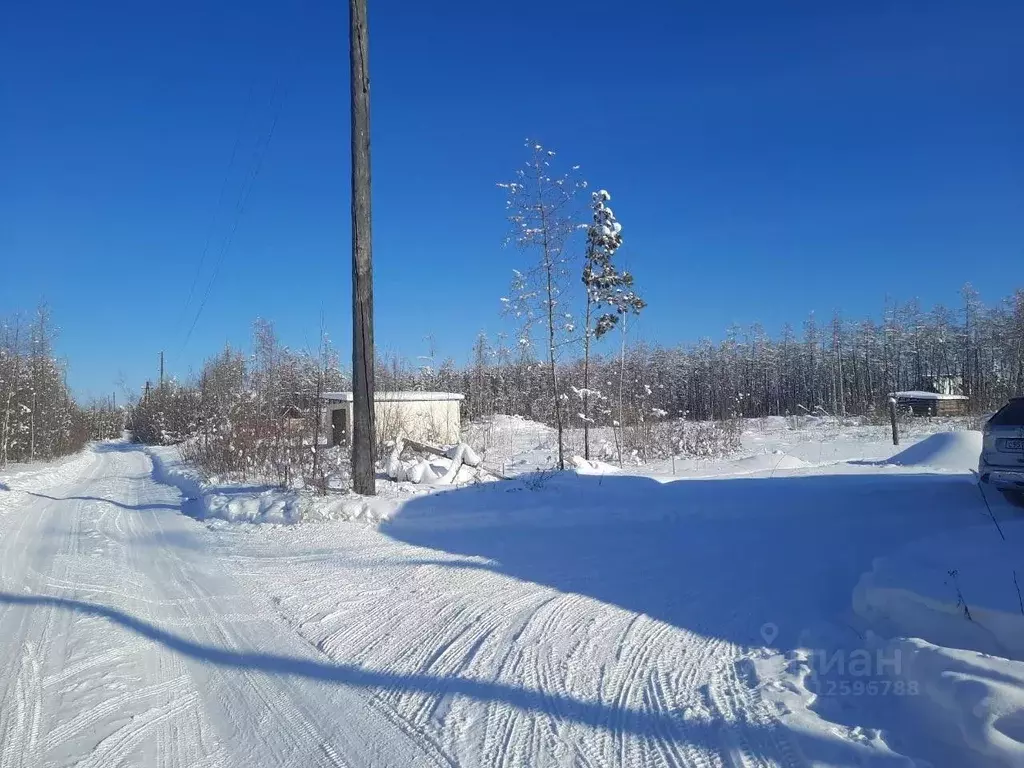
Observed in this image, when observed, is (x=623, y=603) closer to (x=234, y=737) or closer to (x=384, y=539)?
(x=234, y=737)

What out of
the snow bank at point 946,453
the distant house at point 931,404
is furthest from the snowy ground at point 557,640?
the distant house at point 931,404

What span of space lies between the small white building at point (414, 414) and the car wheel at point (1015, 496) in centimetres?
1986

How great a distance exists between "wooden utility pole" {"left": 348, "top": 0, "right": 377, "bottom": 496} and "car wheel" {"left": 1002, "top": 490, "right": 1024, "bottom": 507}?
8.77 metres

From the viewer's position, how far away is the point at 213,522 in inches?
476

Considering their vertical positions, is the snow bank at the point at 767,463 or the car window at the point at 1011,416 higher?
the car window at the point at 1011,416

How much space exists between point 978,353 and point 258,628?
7581 centimetres

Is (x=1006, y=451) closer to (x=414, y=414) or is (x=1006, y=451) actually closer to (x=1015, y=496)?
(x=1015, y=496)

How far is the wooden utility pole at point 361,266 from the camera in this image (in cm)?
1134

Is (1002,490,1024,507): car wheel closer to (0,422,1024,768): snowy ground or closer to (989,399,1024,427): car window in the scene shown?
(0,422,1024,768): snowy ground

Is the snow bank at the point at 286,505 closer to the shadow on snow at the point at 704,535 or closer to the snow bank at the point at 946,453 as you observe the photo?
the shadow on snow at the point at 704,535

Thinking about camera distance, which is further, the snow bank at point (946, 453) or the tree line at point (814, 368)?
the tree line at point (814, 368)

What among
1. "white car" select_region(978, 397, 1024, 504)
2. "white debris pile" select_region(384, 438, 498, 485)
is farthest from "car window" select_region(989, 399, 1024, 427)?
"white debris pile" select_region(384, 438, 498, 485)

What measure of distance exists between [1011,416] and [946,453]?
7.19m

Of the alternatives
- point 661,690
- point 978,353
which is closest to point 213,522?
point 661,690
